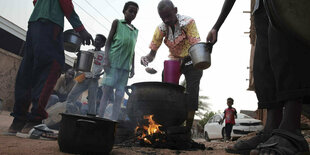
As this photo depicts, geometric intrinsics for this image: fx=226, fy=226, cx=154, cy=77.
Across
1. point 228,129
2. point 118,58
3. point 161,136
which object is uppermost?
point 118,58

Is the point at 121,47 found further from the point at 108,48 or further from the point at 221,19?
the point at 221,19

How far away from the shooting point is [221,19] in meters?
2.32

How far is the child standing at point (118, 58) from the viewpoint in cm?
447

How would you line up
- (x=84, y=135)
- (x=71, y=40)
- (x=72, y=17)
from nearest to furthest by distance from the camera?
1. (x=84, y=135)
2. (x=72, y=17)
3. (x=71, y=40)

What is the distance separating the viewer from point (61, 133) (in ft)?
6.12

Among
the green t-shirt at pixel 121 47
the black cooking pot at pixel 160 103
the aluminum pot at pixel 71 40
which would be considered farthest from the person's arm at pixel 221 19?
the aluminum pot at pixel 71 40

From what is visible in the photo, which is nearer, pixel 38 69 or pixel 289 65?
pixel 289 65

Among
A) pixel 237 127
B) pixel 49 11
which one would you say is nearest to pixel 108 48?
pixel 49 11

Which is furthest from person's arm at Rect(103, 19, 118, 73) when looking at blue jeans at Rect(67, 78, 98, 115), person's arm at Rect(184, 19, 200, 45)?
person's arm at Rect(184, 19, 200, 45)

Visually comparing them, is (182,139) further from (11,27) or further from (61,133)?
(11,27)

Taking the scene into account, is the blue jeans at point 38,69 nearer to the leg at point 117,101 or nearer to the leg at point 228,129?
the leg at point 117,101

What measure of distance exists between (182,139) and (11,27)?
12.4 metres

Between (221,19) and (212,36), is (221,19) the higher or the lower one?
the higher one

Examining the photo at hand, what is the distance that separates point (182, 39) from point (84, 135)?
249 cm
